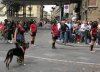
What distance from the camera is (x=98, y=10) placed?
42406mm

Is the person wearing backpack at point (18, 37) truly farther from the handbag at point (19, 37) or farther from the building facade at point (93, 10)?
the building facade at point (93, 10)

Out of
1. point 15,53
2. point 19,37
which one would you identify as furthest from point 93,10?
point 15,53

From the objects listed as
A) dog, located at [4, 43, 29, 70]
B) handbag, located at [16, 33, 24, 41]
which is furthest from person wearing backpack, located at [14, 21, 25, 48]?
dog, located at [4, 43, 29, 70]

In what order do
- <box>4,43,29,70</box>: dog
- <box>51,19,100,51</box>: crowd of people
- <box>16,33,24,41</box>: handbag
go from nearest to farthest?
<box>4,43,29,70</box>: dog → <box>16,33,24,41</box>: handbag → <box>51,19,100,51</box>: crowd of people

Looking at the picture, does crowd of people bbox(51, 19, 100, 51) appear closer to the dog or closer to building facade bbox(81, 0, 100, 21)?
the dog

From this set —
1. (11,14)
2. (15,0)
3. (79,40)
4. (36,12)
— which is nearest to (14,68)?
(79,40)

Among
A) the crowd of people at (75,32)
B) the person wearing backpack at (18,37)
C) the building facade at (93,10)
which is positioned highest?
the building facade at (93,10)

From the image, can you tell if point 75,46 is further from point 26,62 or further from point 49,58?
point 26,62

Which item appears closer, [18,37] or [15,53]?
[15,53]

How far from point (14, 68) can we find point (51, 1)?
52772mm

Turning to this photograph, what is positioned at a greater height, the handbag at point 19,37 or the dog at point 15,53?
the handbag at point 19,37

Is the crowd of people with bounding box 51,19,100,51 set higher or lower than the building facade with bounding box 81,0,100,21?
lower

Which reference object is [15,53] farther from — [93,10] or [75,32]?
[93,10]

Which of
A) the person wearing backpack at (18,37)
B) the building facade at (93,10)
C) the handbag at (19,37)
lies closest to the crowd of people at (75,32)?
the person wearing backpack at (18,37)
